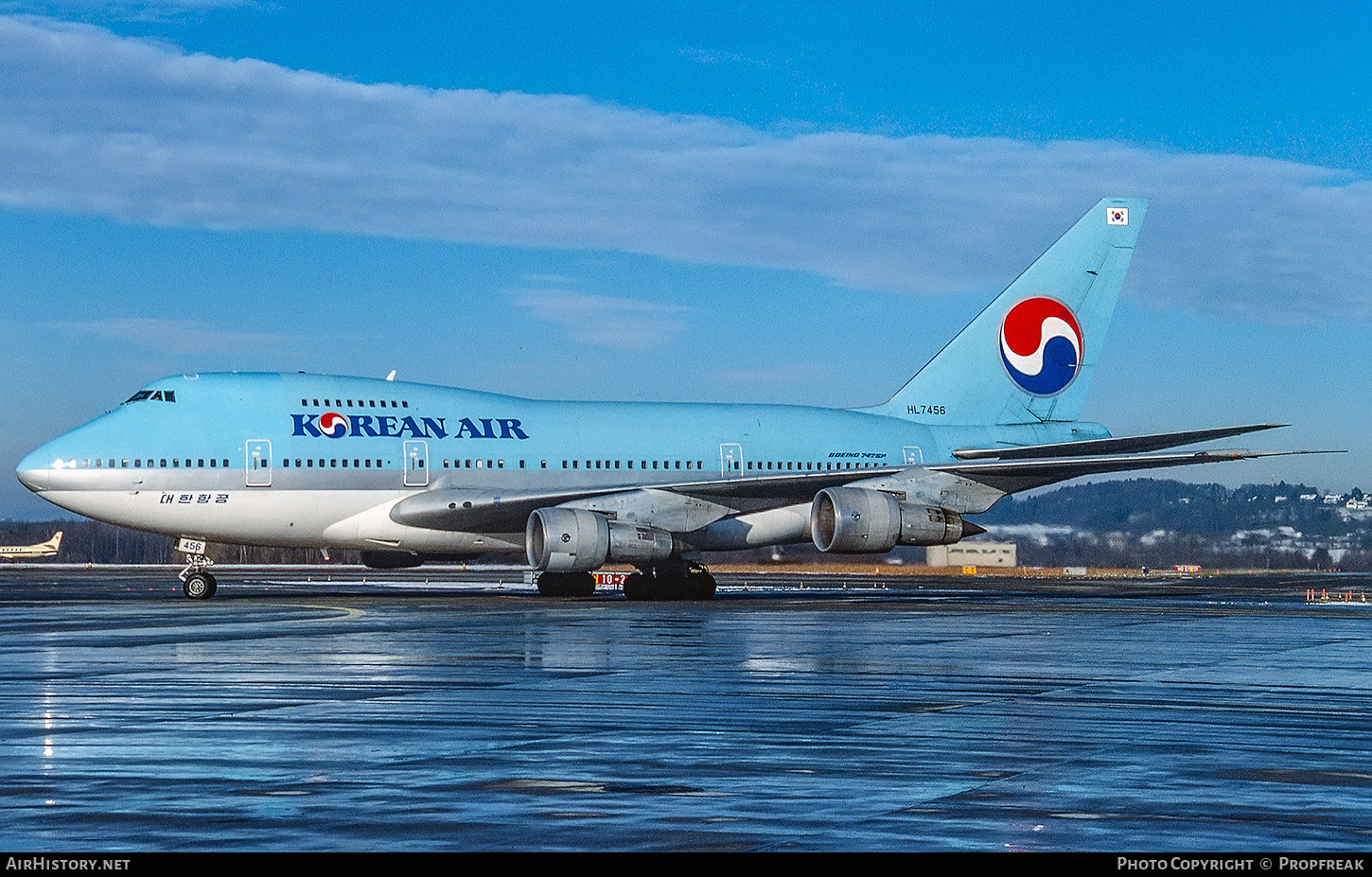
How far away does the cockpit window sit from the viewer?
110 feet

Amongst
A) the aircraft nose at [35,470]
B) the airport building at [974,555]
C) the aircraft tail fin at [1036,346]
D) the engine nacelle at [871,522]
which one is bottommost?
the airport building at [974,555]

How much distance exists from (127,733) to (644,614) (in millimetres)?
17330

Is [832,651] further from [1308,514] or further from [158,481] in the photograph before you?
[1308,514]

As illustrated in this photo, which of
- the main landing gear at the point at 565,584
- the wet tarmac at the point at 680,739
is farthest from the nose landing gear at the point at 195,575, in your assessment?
the wet tarmac at the point at 680,739

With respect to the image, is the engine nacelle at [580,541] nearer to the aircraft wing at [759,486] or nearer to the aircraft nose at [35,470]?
the aircraft wing at [759,486]

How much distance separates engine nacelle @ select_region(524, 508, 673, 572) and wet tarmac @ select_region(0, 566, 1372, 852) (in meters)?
8.78

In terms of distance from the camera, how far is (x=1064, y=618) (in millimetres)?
28062

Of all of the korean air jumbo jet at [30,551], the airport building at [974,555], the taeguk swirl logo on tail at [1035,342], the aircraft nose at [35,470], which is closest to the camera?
the aircraft nose at [35,470]

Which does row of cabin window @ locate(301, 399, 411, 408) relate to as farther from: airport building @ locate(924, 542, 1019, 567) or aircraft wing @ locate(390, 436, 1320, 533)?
airport building @ locate(924, 542, 1019, 567)

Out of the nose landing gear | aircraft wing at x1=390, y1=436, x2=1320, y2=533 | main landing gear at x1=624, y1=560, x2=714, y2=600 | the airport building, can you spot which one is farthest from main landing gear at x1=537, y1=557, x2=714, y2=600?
the airport building

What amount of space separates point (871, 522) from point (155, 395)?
614 inches

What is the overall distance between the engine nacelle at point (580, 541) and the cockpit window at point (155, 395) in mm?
8056

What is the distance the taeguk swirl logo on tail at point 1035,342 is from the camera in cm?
4106

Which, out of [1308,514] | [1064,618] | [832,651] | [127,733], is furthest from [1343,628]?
[1308,514]
